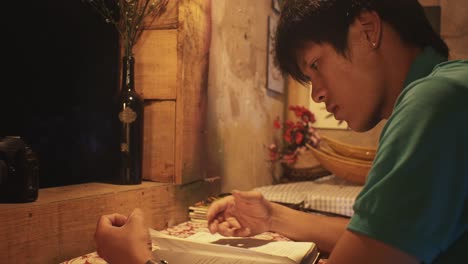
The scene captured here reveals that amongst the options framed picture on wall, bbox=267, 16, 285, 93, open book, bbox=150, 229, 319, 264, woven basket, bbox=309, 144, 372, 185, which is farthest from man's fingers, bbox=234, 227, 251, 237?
framed picture on wall, bbox=267, 16, 285, 93

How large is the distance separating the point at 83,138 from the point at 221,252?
672mm

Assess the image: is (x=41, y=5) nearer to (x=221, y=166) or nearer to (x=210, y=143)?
(x=210, y=143)

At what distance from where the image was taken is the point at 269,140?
8.11 ft

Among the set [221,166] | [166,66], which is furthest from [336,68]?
[221,166]

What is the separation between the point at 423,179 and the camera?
0.46m

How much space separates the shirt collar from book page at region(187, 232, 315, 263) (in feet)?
1.26

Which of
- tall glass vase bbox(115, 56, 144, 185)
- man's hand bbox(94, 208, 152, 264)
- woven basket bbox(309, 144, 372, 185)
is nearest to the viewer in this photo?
man's hand bbox(94, 208, 152, 264)

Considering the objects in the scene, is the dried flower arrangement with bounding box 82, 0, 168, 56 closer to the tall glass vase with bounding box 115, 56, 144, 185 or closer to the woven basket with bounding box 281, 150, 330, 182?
the tall glass vase with bounding box 115, 56, 144, 185

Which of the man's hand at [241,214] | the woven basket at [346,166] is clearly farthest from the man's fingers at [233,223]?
the woven basket at [346,166]

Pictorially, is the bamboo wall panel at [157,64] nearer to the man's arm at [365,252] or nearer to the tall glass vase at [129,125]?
the tall glass vase at [129,125]

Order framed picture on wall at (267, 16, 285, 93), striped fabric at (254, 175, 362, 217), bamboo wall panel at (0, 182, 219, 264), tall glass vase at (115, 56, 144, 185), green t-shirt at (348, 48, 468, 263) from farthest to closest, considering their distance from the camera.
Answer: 1. framed picture on wall at (267, 16, 285, 93)
2. striped fabric at (254, 175, 362, 217)
3. tall glass vase at (115, 56, 144, 185)
4. bamboo wall panel at (0, 182, 219, 264)
5. green t-shirt at (348, 48, 468, 263)

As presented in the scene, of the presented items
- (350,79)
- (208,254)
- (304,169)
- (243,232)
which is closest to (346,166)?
(304,169)

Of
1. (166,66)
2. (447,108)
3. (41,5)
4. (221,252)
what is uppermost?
(41,5)

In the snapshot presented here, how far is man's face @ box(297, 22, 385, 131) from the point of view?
752 mm
